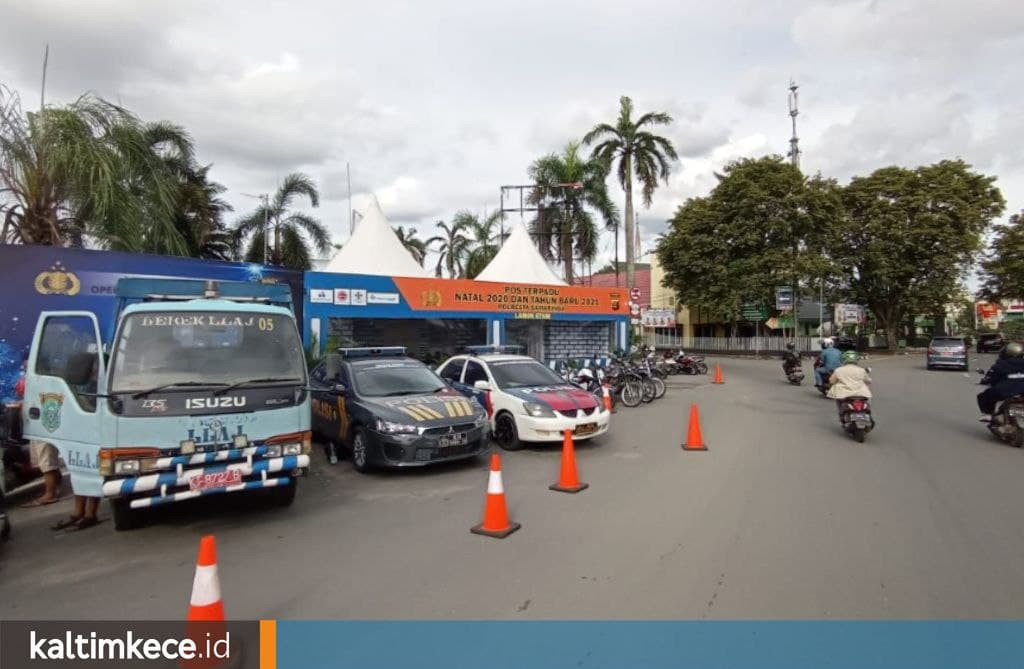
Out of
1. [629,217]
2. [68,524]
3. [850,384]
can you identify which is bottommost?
[68,524]

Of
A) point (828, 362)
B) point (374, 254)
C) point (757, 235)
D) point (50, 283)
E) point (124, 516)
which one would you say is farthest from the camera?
point (757, 235)

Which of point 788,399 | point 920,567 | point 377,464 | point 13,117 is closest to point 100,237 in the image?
point 13,117

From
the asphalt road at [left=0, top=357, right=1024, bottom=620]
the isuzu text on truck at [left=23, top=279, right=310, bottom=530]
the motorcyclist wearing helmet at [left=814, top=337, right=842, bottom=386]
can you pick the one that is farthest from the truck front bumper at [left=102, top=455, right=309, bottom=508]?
the motorcyclist wearing helmet at [left=814, top=337, right=842, bottom=386]

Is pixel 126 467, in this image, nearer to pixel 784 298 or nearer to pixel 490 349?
pixel 490 349

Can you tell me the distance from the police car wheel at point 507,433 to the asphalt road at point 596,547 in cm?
89

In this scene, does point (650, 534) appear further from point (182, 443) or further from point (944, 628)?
point (182, 443)

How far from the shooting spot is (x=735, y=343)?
1790 inches

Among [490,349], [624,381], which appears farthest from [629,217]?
[490,349]

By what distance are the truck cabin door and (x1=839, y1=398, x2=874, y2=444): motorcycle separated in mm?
10392

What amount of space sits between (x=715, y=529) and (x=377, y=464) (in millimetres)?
4302

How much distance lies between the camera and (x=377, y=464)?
8070 millimetres

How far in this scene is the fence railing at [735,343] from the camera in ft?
Result: 137

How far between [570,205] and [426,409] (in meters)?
24.8

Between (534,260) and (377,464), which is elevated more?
(534,260)
